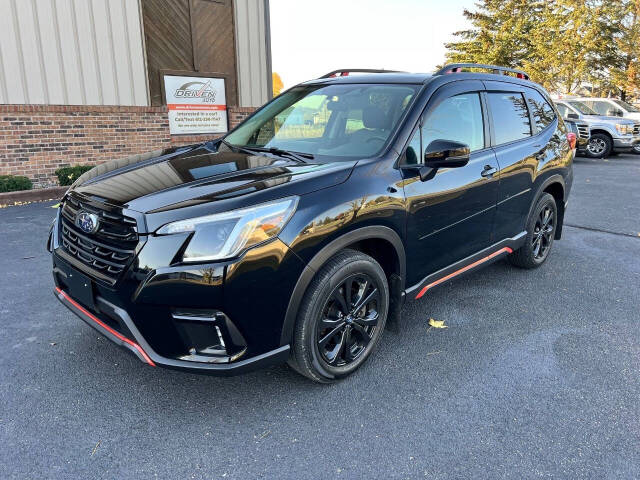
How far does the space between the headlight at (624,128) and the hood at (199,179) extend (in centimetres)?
1449

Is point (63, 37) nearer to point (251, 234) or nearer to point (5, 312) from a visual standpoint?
point (5, 312)

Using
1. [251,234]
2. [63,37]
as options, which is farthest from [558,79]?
[251,234]

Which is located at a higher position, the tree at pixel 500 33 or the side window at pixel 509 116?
the tree at pixel 500 33

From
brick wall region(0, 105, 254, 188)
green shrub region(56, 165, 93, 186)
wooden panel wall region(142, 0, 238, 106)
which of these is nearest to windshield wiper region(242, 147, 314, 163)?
green shrub region(56, 165, 93, 186)

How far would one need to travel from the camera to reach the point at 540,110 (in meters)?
4.46

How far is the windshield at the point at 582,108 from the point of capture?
14.7 meters

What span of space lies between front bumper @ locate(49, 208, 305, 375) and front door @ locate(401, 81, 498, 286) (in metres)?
1.00

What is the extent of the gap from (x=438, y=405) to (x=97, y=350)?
220 cm

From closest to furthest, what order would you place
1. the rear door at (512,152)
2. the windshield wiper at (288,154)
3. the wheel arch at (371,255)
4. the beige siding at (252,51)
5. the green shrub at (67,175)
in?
the wheel arch at (371,255) → the windshield wiper at (288,154) → the rear door at (512,152) → the green shrub at (67,175) → the beige siding at (252,51)

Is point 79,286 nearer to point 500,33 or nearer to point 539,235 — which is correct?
point 539,235

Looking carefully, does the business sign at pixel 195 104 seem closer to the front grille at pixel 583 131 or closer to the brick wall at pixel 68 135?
the brick wall at pixel 68 135

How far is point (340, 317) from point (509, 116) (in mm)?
2445

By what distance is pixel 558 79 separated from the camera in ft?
78.6

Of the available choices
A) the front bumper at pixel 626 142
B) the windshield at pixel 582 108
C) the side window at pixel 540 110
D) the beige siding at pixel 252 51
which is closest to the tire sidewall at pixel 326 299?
the side window at pixel 540 110
